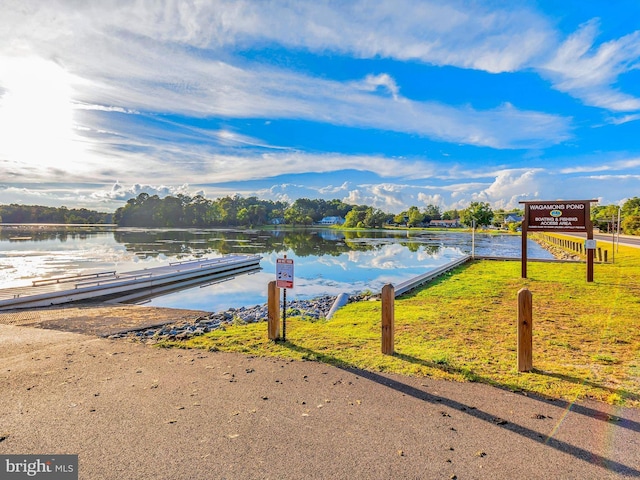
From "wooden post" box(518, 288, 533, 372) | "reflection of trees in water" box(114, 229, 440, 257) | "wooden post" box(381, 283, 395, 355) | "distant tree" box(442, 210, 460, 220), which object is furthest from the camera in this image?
"distant tree" box(442, 210, 460, 220)

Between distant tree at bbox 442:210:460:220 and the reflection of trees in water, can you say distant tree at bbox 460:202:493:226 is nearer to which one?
distant tree at bbox 442:210:460:220

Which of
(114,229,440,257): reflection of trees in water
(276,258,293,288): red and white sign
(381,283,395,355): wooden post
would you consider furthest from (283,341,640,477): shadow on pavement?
(114,229,440,257): reflection of trees in water

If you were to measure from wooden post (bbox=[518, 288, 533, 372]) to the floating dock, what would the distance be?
11.7 m

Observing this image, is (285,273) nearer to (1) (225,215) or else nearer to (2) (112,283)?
(2) (112,283)

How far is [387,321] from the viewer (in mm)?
5105

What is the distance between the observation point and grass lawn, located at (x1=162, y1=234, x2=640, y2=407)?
4.19 m

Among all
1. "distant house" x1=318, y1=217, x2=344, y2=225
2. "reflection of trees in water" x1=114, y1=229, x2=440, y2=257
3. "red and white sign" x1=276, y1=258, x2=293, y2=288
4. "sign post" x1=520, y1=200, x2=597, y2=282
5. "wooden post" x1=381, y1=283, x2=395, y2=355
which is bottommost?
"reflection of trees in water" x1=114, y1=229, x2=440, y2=257

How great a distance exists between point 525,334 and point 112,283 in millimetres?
13417

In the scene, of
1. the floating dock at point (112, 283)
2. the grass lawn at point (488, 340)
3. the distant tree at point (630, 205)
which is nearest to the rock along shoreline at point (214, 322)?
the grass lawn at point (488, 340)

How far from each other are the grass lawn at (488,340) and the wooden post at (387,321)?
118 mm

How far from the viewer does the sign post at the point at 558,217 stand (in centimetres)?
1275

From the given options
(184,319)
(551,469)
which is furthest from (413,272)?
(551,469)

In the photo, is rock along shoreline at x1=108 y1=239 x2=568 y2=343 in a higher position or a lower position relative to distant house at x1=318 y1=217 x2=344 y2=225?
lower

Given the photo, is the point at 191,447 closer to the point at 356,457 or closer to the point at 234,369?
the point at 356,457
